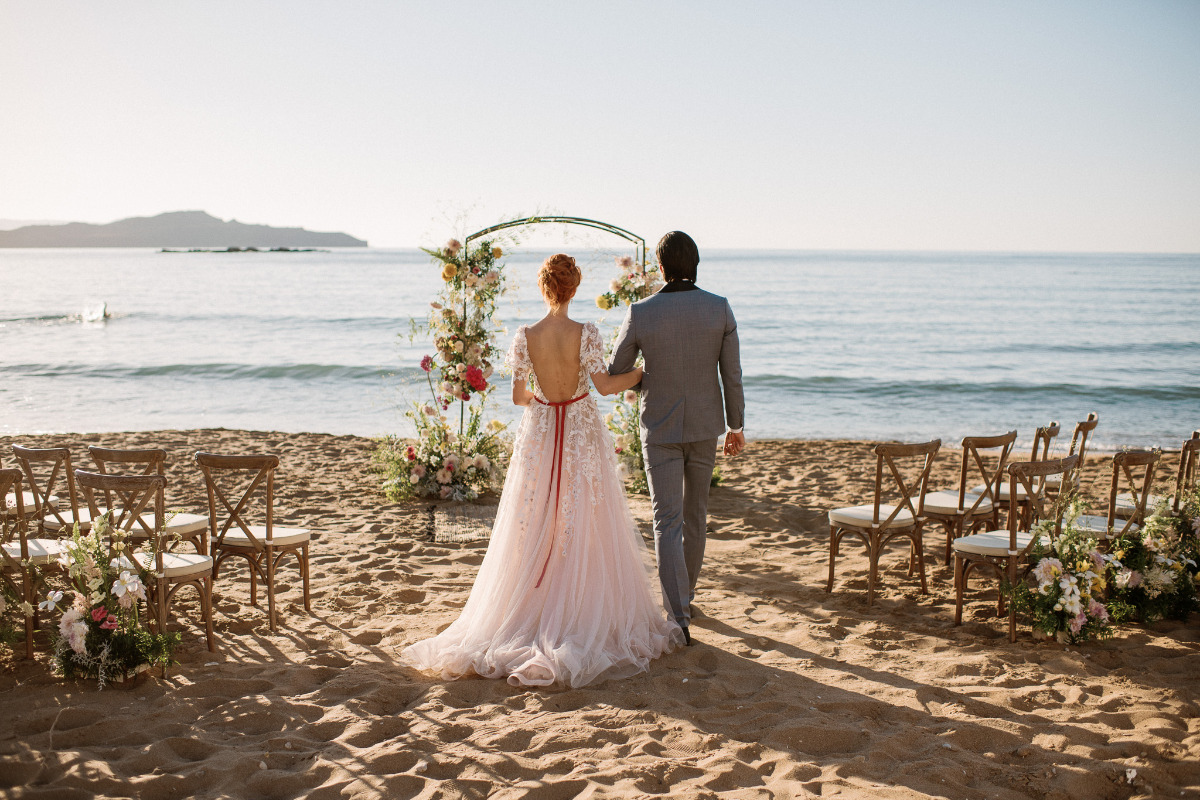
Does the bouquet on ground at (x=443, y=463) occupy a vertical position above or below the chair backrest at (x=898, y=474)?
below

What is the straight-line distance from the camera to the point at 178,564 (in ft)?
13.4

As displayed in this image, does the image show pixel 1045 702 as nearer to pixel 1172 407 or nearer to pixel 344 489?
pixel 344 489

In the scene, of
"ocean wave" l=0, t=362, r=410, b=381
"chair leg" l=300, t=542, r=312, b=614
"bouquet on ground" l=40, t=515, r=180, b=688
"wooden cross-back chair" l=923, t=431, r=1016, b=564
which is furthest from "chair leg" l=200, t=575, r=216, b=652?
"ocean wave" l=0, t=362, r=410, b=381

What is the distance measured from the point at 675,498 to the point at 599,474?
16.7 inches

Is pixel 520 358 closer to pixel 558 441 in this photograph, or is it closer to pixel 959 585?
pixel 558 441

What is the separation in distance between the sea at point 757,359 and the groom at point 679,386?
4.47 ft

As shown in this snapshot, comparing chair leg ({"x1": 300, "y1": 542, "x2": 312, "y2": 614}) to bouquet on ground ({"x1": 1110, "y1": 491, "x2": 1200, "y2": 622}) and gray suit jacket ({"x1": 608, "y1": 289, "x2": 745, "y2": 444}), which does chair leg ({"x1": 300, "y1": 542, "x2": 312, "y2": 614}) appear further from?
bouquet on ground ({"x1": 1110, "y1": 491, "x2": 1200, "y2": 622})

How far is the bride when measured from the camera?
4.07 meters

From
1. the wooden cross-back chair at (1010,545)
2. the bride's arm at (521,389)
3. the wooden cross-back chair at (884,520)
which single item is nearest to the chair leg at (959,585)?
the wooden cross-back chair at (1010,545)

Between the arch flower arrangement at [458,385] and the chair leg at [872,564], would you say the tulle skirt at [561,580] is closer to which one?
the chair leg at [872,564]

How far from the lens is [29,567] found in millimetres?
4055

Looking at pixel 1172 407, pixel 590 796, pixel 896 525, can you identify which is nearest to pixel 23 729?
pixel 590 796

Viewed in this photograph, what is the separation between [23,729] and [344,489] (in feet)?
15.6

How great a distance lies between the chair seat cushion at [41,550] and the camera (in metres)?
4.20
